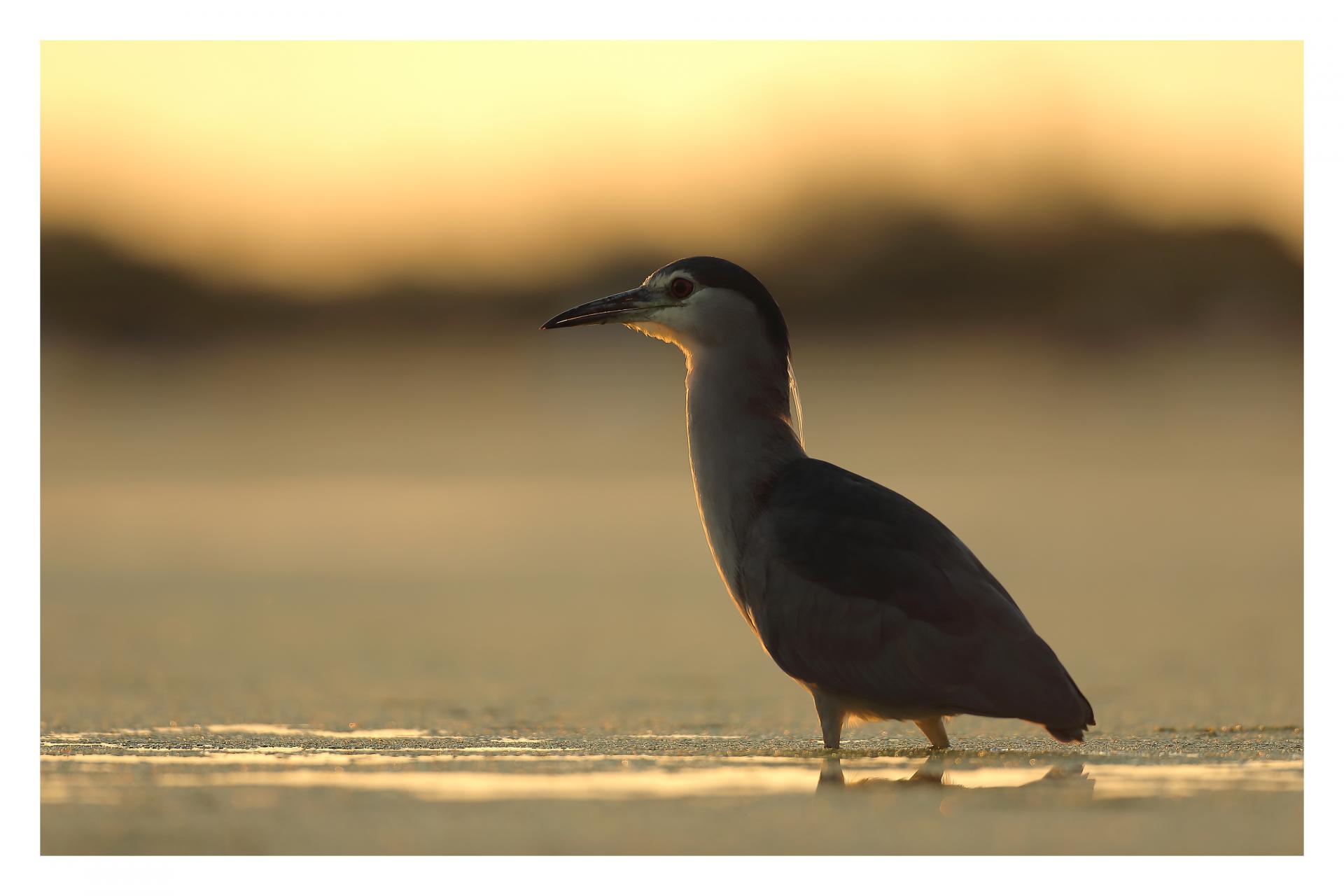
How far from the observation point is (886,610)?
548cm

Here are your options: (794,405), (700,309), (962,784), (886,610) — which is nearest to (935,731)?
(886,610)

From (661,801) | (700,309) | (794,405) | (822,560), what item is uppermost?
(700,309)

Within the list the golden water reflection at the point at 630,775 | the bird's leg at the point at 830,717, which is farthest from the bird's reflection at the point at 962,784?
the bird's leg at the point at 830,717

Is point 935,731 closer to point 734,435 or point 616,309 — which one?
point 734,435

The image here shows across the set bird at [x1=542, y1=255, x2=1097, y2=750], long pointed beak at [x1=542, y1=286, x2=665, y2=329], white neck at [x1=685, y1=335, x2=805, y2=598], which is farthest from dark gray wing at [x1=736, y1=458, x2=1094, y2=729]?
long pointed beak at [x1=542, y1=286, x2=665, y2=329]

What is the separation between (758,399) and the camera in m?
6.25

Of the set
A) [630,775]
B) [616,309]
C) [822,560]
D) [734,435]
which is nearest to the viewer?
[630,775]

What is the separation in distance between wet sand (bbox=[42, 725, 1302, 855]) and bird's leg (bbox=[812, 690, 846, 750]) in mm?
140

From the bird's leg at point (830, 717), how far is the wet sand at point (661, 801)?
5.5 inches

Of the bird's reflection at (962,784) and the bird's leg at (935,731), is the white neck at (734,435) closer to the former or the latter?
the bird's leg at (935,731)

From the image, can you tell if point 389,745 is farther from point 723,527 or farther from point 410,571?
point 410,571

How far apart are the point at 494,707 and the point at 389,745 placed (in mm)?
1761

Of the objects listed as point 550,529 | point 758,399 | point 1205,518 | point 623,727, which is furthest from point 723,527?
point 1205,518

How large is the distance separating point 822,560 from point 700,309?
4.13 ft
